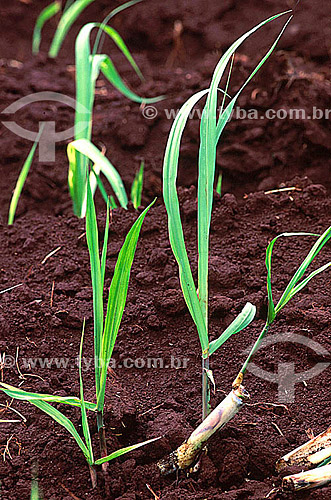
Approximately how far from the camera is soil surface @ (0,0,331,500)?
1.17 meters

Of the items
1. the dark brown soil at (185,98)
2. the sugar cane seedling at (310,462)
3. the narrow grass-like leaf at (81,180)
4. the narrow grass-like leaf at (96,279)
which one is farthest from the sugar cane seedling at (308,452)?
the dark brown soil at (185,98)

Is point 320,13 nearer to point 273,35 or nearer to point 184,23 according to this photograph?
point 273,35

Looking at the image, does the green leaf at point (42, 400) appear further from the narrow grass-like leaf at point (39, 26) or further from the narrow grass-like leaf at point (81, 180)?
the narrow grass-like leaf at point (39, 26)

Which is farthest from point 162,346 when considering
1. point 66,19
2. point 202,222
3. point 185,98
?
point 66,19

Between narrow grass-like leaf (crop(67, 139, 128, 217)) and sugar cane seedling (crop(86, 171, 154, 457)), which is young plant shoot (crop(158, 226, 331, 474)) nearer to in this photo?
sugar cane seedling (crop(86, 171, 154, 457))

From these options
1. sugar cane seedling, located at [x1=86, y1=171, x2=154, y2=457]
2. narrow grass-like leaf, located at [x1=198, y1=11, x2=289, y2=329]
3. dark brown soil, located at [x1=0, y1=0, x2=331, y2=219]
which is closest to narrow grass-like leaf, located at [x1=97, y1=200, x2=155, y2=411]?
sugar cane seedling, located at [x1=86, y1=171, x2=154, y2=457]

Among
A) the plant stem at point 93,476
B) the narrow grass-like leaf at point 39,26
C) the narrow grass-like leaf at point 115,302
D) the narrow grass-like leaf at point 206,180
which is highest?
the narrow grass-like leaf at point 39,26

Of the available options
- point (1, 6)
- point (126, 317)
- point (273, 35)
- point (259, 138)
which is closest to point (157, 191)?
point (259, 138)

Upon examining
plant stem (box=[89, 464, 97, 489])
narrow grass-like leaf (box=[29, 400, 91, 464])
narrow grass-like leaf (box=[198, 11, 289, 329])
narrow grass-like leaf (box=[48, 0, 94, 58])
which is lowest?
plant stem (box=[89, 464, 97, 489])

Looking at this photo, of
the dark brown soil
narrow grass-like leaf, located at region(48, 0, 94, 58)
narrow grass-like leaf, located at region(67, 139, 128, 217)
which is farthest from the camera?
narrow grass-like leaf, located at region(48, 0, 94, 58)

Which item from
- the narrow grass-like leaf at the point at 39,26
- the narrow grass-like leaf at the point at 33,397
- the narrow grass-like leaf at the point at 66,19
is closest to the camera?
the narrow grass-like leaf at the point at 33,397

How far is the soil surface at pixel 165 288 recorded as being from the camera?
1170 mm

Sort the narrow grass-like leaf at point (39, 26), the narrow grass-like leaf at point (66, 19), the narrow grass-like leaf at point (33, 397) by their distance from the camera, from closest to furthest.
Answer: the narrow grass-like leaf at point (33, 397) < the narrow grass-like leaf at point (66, 19) < the narrow grass-like leaf at point (39, 26)

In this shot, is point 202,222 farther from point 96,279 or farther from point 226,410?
point 226,410
